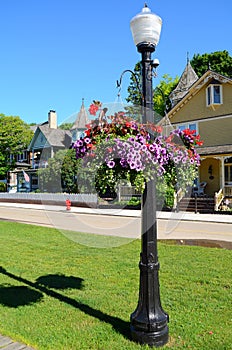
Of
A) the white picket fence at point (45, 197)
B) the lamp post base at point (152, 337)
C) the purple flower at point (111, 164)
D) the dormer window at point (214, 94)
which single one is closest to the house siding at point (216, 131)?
the dormer window at point (214, 94)

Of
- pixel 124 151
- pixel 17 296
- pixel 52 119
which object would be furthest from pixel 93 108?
pixel 52 119

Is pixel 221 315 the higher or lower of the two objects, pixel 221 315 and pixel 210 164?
the lower

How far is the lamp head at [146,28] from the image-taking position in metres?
3.82

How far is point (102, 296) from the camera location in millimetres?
5148

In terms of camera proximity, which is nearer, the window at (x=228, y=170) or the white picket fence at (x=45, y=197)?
the window at (x=228, y=170)

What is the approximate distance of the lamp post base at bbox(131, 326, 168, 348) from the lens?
3.65 meters

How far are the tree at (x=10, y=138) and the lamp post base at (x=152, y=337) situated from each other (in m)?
42.3

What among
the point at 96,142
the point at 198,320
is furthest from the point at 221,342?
the point at 96,142

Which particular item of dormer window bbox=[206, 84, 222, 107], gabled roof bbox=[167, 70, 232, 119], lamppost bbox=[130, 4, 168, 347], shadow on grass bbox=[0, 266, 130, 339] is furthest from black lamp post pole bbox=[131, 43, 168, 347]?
gabled roof bbox=[167, 70, 232, 119]

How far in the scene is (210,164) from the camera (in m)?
24.0

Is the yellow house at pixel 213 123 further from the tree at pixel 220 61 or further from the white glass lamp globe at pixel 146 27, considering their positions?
the white glass lamp globe at pixel 146 27

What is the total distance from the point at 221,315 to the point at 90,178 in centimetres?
256

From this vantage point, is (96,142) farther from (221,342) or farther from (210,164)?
(210,164)

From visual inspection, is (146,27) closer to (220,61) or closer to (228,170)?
(228,170)
